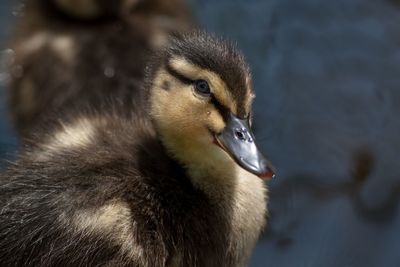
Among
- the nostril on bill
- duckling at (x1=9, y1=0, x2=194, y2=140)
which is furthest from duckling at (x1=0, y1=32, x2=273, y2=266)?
duckling at (x1=9, y1=0, x2=194, y2=140)

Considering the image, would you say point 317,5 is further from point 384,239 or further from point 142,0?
point 384,239

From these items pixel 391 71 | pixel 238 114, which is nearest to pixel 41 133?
pixel 238 114

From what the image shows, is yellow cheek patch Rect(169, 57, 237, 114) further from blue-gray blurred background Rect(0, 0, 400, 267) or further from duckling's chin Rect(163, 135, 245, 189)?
blue-gray blurred background Rect(0, 0, 400, 267)

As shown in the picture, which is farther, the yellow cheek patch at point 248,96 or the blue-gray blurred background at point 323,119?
the blue-gray blurred background at point 323,119

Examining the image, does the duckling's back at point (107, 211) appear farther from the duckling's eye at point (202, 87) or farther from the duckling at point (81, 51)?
the duckling at point (81, 51)

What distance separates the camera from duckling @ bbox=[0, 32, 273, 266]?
7.63 ft

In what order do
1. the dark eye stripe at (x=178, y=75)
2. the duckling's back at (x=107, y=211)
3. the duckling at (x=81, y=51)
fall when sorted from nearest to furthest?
the duckling's back at (x=107, y=211)
the dark eye stripe at (x=178, y=75)
the duckling at (x=81, y=51)

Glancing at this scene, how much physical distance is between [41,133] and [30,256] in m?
0.49

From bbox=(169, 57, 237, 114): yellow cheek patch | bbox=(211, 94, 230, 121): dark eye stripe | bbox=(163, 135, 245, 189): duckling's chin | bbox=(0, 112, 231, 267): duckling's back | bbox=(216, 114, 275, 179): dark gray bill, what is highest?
bbox=(169, 57, 237, 114): yellow cheek patch

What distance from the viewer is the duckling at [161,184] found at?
2.32 metres

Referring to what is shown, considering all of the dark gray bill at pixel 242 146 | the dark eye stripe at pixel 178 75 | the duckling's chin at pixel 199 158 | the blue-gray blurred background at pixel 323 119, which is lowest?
the blue-gray blurred background at pixel 323 119

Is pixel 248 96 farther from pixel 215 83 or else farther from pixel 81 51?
pixel 81 51

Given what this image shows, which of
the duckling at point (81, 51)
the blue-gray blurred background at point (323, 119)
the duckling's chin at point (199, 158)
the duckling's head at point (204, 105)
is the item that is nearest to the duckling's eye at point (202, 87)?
the duckling's head at point (204, 105)

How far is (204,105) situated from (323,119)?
1.10 meters
